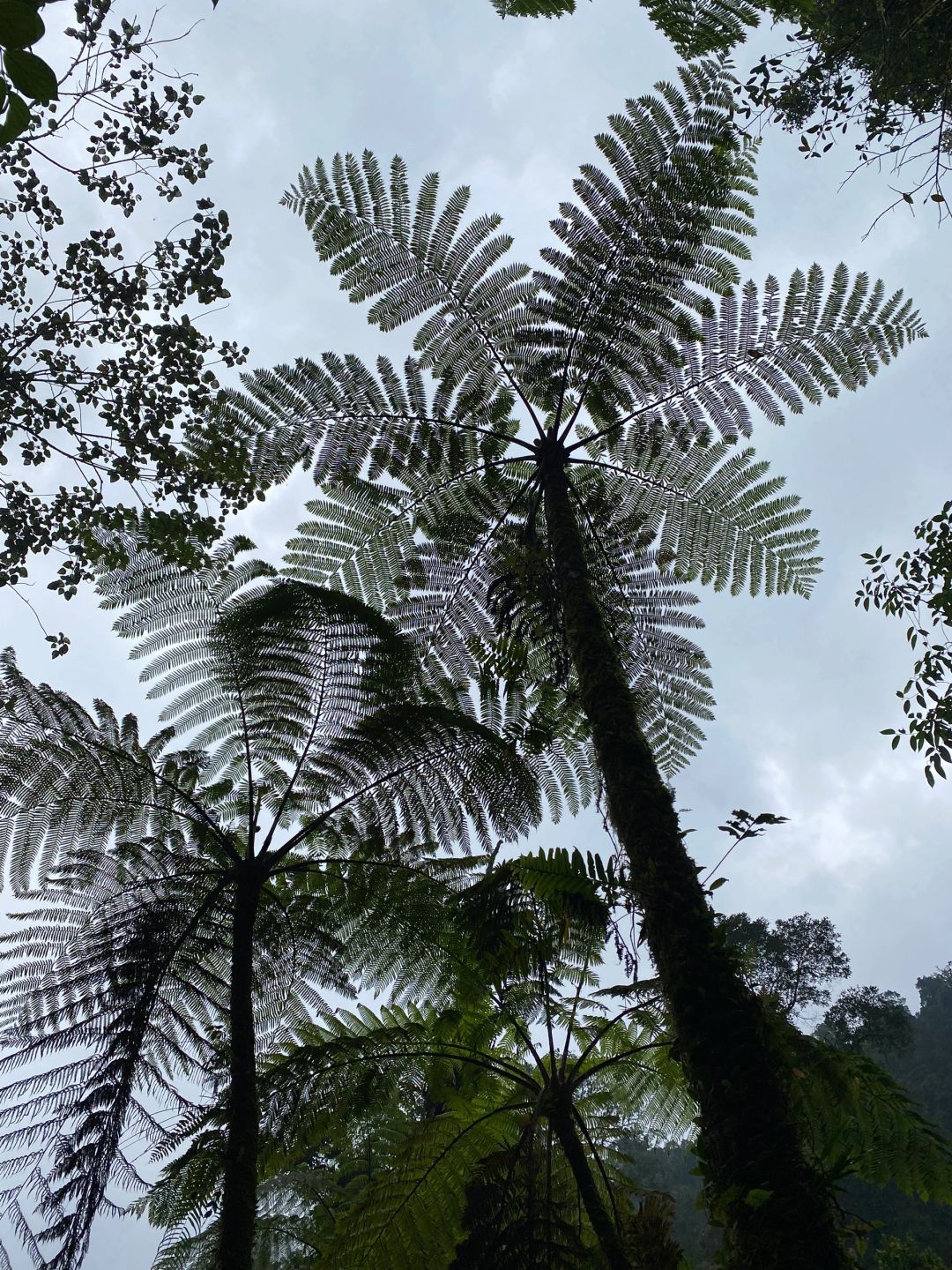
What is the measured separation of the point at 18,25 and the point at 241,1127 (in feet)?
8.07

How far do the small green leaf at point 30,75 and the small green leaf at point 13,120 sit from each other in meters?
0.03

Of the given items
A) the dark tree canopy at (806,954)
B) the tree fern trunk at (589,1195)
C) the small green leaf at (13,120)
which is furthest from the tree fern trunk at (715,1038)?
the dark tree canopy at (806,954)

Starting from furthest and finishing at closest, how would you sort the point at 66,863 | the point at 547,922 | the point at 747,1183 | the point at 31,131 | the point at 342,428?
the point at 342,428 < the point at 66,863 < the point at 547,922 < the point at 31,131 < the point at 747,1183

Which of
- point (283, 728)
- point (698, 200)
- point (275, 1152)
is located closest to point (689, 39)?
point (698, 200)

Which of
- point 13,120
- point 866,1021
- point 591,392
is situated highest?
point 591,392

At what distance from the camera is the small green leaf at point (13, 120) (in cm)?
82

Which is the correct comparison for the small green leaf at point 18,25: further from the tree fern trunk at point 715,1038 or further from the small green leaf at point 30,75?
the tree fern trunk at point 715,1038

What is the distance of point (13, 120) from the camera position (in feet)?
2.71

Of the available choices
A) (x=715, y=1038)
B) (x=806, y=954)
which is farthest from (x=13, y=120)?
(x=806, y=954)

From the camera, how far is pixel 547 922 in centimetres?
298

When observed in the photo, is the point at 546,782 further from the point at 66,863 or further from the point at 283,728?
the point at 66,863

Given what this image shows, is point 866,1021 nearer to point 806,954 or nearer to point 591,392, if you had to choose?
point 806,954

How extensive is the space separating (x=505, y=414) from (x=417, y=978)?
2.62 meters

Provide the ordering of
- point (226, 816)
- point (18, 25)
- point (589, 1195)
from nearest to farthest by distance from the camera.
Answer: point (18, 25)
point (589, 1195)
point (226, 816)
